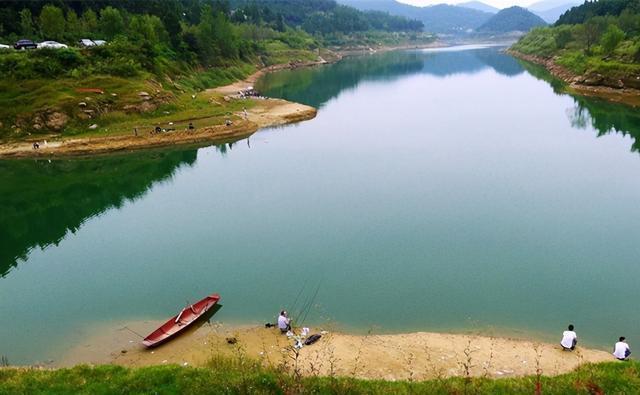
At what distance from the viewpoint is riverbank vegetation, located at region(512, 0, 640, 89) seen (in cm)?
8450

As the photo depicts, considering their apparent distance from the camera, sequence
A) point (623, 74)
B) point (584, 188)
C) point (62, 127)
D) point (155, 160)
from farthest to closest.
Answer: point (623, 74), point (62, 127), point (155, 160), point (584, 188)

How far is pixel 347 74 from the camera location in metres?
138

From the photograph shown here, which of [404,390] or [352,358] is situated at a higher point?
[404,390]

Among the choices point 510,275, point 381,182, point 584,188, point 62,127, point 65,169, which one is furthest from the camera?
point 62,127

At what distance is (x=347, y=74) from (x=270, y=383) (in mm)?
130318

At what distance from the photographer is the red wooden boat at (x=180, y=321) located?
67.9 feet

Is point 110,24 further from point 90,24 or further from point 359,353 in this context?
point 359,353

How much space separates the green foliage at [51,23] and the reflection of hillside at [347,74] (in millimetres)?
38483

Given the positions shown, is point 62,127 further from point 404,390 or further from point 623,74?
point 623,74

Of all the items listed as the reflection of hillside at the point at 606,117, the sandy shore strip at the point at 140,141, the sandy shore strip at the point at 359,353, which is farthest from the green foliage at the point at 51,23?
the reflection of hillside at the point at 606,117

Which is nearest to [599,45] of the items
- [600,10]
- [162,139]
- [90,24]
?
[600,10]

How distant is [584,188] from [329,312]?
27204mm

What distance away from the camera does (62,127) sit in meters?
58.0

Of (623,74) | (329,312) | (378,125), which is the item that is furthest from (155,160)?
(623,74)
